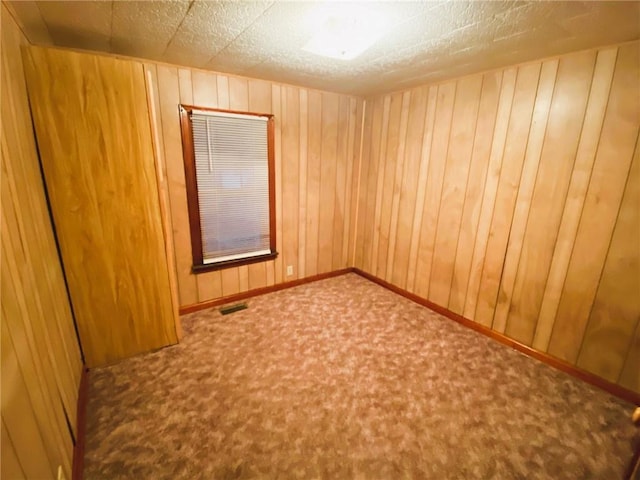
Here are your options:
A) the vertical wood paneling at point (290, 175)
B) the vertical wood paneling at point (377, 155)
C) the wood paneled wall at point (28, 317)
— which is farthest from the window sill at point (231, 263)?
the vertical wood paneling at point (377, 155)

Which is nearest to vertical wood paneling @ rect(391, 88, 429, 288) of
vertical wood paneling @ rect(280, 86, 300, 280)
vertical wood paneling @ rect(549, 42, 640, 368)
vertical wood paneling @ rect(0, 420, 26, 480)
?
vertical wood paneling @ rect(280, 86, 300, 280)

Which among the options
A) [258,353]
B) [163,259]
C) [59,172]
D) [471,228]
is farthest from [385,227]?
[59,172]

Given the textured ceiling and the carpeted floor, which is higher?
the textured ceiling

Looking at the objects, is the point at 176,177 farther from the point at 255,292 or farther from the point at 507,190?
the point at 507,190

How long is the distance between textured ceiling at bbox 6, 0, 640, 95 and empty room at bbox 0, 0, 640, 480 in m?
0.02

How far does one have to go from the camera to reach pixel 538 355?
2.31 meters

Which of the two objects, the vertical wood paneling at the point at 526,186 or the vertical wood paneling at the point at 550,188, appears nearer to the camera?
the vertical wood paneling at the point at 550,188

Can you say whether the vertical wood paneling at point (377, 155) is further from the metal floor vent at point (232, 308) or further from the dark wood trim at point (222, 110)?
the metal floor vent at point (232, 308)

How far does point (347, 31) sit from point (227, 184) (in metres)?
1.69

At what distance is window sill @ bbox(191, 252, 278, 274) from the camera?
9.34 feet

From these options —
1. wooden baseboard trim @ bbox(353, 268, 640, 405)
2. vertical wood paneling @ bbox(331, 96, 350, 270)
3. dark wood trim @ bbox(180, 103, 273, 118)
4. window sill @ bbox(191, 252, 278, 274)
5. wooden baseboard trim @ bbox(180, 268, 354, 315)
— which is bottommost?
wooden baseboard trim @ bbox(353, 268, 640, 405)

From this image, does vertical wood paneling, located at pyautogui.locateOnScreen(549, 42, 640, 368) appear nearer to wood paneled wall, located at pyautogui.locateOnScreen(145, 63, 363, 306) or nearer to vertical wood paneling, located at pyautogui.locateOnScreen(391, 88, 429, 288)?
vertical wood paneling, located at pyautogui.locateOnScreen(391, 88, 429, 288)

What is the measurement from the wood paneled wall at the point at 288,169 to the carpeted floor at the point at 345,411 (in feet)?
2.36

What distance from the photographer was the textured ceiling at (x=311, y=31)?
146cm
